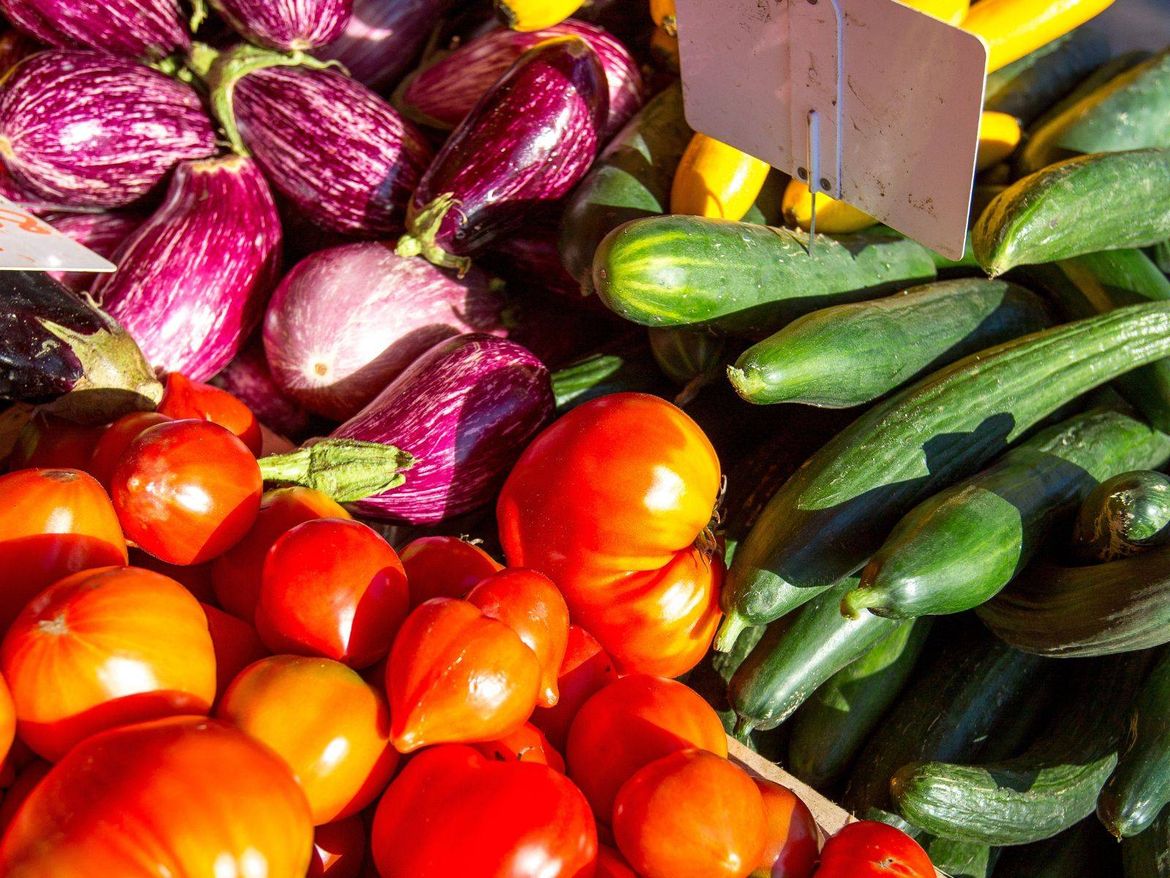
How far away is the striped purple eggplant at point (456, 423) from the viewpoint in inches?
51.1

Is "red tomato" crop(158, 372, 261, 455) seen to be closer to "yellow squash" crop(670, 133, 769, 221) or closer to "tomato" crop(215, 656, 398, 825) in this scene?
"tomato" crop(215, 656, 398, 825)

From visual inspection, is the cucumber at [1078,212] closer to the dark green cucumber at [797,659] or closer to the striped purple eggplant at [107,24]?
the dark green cucumber at [797,659]

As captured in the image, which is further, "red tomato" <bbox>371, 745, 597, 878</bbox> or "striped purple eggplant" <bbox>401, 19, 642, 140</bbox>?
"striped purple eggplant" <bbox>401, 19, 642, 140</bbox>

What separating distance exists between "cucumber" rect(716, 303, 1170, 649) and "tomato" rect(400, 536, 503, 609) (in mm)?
300

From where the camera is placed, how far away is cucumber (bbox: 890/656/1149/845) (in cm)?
108

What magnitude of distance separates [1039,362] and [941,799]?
54cm

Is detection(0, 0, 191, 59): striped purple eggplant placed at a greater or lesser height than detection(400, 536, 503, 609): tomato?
greater

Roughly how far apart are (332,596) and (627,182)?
2.81ft

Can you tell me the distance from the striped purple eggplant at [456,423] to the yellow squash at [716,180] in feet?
1.15

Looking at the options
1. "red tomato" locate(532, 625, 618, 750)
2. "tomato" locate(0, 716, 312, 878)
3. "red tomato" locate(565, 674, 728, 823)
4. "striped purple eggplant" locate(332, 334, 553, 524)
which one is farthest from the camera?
"striped purple eggplant" locate(332, 334, 553, 524)

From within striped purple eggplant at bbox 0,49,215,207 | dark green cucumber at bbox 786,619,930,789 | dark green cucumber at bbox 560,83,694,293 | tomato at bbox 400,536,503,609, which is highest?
striped purple eggplant at bbox 0,49,215,207

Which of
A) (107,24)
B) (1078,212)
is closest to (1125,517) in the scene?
(1078,212)

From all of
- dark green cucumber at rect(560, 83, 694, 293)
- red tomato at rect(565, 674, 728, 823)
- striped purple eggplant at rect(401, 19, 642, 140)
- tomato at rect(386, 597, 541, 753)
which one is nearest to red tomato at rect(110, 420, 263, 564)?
tomato at rect(386, 597, 541, 753)

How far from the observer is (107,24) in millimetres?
1579
